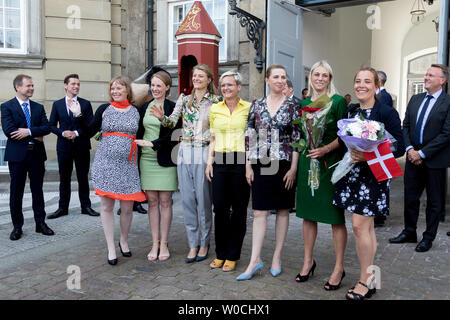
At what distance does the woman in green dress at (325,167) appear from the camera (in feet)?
11.6

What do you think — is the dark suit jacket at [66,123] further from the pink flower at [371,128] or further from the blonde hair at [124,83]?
the pink flower at [371,128]

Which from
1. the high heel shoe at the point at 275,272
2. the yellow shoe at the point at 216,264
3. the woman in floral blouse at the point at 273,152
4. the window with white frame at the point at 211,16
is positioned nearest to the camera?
the woman in floral blouse at the point at 273,152

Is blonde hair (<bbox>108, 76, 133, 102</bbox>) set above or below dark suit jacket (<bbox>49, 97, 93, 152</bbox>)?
above

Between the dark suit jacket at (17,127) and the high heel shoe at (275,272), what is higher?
the dark suit jacket at (17,127)

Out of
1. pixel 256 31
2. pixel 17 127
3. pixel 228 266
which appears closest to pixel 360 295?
pixel 228 266

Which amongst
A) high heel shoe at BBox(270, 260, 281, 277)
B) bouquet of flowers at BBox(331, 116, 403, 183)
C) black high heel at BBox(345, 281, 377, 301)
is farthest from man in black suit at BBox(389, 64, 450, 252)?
bouquet of flowers at BBox(331, 116, 403, 183)

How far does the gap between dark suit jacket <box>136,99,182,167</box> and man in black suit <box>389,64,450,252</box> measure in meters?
2.70

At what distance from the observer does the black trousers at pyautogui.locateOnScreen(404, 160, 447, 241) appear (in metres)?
4.88

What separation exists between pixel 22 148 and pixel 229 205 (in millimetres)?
2758

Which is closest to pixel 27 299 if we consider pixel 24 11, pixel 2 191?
pixel 2 191

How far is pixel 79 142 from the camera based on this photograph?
6355mm

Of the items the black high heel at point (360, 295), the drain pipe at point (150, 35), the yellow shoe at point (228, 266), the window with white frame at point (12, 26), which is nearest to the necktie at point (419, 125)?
the black high heel at point (360, 295)

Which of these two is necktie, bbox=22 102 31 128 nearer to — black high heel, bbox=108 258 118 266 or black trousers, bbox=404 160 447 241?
black high heel, bbox=108 258 118 266

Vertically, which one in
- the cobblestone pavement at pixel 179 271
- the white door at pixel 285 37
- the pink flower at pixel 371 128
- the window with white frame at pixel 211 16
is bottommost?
the cobblestone pavement at pixel 179 271
